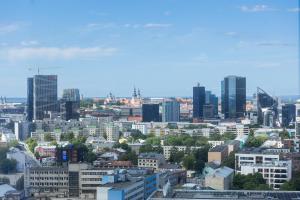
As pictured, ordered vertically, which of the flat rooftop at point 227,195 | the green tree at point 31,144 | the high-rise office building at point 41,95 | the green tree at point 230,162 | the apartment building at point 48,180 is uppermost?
the high-rise office building at point 41,95

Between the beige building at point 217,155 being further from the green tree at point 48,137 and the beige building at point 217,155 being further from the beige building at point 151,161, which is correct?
the green tree at point 48,137

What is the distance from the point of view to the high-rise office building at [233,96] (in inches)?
794

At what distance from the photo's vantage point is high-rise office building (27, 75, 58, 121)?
17500 mm

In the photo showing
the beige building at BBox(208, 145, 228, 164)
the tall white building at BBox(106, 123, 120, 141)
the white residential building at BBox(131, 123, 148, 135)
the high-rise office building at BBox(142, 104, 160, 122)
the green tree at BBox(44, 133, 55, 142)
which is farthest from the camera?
the high-rise office building at BBox(142, 104, 160, 122)

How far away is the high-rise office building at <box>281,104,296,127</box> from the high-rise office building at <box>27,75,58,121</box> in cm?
622

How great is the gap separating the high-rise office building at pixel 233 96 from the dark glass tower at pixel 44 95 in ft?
17.9

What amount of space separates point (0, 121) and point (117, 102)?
12.3 meters

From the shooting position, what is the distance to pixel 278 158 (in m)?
8.28

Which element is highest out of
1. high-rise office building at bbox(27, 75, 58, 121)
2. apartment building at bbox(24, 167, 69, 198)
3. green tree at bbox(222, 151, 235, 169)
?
high-rise office building at bbox(27, 75, 58, 121)

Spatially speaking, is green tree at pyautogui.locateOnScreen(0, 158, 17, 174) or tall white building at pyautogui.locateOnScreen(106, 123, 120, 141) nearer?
green tree at pyautogui.locateOnScreen(0, 158, 17, 174)

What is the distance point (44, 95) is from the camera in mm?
17969

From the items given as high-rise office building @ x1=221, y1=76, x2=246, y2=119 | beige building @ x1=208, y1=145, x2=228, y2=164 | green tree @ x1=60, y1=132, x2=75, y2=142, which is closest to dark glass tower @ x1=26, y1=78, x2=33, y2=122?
green tree @ x1=60, y1=132, x2=75, y2=142

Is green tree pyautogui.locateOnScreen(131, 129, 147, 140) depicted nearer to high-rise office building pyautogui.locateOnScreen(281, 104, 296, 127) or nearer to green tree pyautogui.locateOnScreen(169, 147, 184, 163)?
green tree pyautogui.locateOnScreen(169, 147, 184, 163)

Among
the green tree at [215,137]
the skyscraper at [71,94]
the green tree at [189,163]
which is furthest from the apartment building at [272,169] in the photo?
the skyscraper at [71,94]
